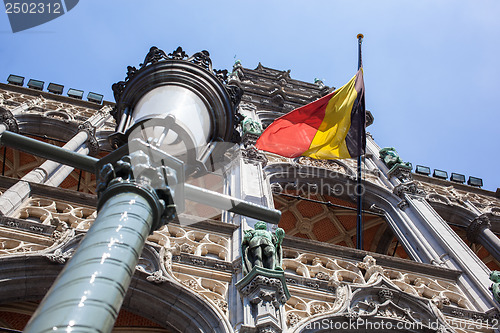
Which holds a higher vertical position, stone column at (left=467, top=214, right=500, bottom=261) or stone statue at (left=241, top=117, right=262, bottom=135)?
stone statue at (left=241, top=117, right=262, bottom=135)

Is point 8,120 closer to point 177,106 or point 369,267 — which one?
point 177,106

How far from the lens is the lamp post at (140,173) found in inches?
131

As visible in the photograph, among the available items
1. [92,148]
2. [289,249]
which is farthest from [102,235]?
[92,148]

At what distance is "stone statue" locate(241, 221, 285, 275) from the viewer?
23.0ft

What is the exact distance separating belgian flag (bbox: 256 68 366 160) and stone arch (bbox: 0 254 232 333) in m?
6.59

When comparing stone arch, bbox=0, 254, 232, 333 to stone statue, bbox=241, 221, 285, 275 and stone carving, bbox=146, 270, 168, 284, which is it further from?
stone statue, bbox=241, 221, 285, 275

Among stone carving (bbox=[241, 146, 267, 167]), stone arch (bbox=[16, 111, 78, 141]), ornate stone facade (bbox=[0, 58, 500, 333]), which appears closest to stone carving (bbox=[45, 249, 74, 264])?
ornate stone facade (bbox=[0, 58, 500, 333])

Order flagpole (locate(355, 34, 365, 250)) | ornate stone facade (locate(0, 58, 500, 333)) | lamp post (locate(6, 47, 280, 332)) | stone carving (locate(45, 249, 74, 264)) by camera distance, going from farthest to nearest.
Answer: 1. flagpole (locate(355, 34, 365, 250))
2. stone carving (locate(45, 249, 74, 264))
3. ornate stone facade (locate(0, 58, 500, 333))
4. lamp post (locate(6, 47, 280, 332))

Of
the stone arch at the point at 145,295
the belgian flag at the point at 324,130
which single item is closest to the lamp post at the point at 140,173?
the stone arch at the point at 145,295

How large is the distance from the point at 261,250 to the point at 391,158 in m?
10.4

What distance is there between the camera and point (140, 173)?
474cm

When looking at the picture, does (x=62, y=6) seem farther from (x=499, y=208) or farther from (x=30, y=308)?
(x=499, y=208)

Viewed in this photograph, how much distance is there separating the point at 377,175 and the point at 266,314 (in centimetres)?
1084

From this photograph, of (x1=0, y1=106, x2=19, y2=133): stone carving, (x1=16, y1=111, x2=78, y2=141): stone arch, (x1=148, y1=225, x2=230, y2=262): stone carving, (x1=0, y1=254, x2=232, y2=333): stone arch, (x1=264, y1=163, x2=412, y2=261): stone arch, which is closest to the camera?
(x1=0, y1=254, x2=232, y2=333): stone arch
